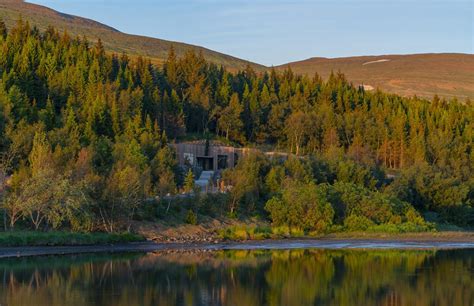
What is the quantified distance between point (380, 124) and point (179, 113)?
25634mm

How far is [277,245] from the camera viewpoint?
53344 mm

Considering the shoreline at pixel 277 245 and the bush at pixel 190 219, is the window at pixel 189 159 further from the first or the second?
the shoreline at pixel 277 245

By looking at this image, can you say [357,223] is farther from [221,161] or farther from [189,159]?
[221,161]

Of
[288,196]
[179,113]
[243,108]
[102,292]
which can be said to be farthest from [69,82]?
[102,292]

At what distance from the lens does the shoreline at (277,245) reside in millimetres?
44906

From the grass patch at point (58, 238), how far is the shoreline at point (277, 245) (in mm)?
441

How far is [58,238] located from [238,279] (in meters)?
15.4

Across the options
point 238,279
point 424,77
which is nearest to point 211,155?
point 238,279

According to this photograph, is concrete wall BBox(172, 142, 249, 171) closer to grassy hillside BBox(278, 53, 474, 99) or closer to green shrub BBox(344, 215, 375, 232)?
green shrub BBox(344, 215, 375, 232)

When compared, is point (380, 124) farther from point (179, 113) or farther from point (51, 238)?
point (51, 238)

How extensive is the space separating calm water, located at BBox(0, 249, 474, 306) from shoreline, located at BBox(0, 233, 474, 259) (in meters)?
2.29

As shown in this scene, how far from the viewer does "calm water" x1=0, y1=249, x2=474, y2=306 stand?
97.7 ft

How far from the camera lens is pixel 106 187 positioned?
5206 cm

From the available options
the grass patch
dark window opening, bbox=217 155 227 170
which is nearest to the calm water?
the grass patch
